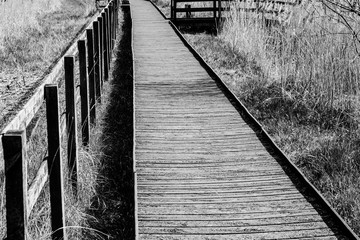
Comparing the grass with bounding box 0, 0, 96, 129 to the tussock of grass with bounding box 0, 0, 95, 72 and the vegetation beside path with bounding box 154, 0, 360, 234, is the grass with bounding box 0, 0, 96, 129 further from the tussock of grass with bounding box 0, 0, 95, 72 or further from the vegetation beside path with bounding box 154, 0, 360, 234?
the vegetation beside path with bounding box 154, 0, 360, 234

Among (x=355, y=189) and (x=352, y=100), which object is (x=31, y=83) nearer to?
(x=352, y=100)

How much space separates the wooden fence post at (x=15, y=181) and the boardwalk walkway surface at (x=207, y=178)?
1037 millimetres

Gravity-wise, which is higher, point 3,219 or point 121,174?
point 3,219

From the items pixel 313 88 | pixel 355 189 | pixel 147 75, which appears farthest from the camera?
pixel 147 75

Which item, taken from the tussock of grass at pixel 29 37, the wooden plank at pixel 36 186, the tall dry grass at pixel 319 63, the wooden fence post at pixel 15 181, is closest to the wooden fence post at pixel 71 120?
the wooden plank at pixel 36 186

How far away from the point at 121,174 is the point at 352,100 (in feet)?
9.88

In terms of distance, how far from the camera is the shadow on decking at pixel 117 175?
440cm

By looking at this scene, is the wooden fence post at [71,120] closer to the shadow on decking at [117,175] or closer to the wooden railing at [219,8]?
the shadow on decking at [117,175]

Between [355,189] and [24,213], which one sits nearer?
[24,213]

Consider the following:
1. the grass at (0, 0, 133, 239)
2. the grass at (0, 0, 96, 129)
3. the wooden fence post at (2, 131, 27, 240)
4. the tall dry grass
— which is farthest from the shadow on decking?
the tall dry grass

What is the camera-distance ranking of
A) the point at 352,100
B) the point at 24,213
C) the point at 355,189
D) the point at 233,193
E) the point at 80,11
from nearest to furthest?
the point at 24,213
the point at 233,193
the point at 355,189
the point at 352,100
the point at 80,11

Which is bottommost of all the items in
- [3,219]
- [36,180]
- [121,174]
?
[121,174]

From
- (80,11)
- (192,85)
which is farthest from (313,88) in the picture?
(80,11)

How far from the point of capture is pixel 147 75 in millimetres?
8516
